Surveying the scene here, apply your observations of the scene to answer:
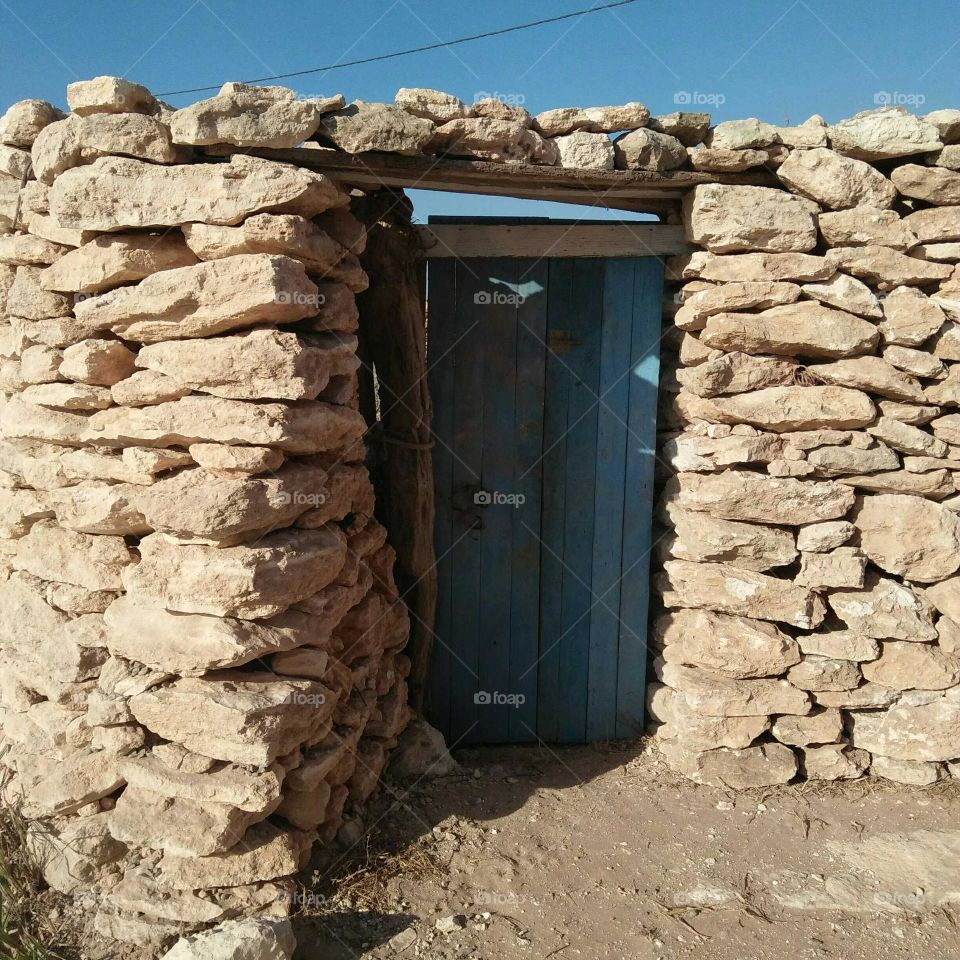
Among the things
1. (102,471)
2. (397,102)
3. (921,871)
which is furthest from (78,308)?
(921,871)

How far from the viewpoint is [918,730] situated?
368 cm

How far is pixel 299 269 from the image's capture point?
9.59 ft

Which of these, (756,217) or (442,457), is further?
(442,457)

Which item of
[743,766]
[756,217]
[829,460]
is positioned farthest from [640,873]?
[756,217]

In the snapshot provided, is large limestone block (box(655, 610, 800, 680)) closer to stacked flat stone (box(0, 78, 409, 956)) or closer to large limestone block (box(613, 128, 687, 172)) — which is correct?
stacked flat stone (box(0, 78, 409, 956))

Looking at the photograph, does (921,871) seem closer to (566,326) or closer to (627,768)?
(627,768)

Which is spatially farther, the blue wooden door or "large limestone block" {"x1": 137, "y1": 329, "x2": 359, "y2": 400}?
the blue wooden door

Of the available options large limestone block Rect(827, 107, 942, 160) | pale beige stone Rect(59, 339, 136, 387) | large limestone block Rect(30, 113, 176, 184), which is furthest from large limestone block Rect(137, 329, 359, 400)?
large limestone block Rect(827, 107, 942, 160)

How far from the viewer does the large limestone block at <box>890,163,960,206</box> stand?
3547 mm

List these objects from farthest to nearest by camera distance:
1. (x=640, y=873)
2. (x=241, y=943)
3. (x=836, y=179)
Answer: (x=836, y=179) < (x=640, y=873) < (x=241, y=943)

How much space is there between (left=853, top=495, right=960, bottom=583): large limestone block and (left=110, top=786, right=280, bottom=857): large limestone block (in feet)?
8.85

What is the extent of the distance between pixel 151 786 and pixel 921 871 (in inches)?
110

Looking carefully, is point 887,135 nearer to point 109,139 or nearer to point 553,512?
point 553,512

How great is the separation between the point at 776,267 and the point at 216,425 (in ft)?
7.74
